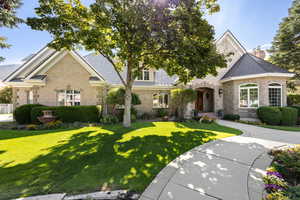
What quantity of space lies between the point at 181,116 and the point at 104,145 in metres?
9.02

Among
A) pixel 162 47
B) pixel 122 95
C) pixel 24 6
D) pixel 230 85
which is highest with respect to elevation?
pixel 24 6

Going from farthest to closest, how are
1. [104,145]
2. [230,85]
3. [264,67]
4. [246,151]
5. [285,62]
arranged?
[285,62], [230,85], [264,67], [104,145], [246,151]

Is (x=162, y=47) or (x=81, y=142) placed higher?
(x=162, y=47)

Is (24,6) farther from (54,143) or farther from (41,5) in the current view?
(54,143)

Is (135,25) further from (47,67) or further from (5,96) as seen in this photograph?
(5,96)

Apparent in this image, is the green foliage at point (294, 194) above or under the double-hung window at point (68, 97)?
under

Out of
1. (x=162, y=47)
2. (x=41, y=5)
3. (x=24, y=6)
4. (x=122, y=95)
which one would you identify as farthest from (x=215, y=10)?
(x=24, y=6)

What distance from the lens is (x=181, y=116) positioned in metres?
13.1

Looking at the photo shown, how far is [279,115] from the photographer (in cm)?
1089

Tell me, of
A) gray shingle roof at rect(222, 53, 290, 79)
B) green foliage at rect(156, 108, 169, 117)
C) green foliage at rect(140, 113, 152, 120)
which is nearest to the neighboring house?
gray shingle roof at rect(222, 53, 290, 79)

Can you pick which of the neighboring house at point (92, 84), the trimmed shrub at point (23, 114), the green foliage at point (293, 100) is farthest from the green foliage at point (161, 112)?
the green foliage at point (293, 100)

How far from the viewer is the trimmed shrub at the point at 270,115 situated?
10.9 metres

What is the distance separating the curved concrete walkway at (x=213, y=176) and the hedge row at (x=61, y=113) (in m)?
9.49

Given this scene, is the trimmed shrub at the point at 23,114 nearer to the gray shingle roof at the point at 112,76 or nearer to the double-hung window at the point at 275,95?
the gray shingle roof at the point at 112,76
